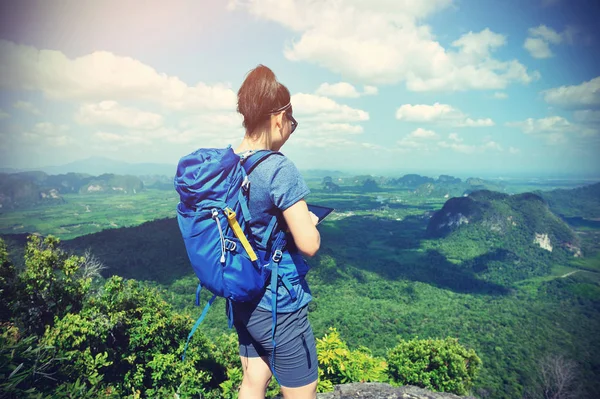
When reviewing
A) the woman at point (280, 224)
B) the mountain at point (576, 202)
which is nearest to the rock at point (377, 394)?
the woman at point (280, 224)

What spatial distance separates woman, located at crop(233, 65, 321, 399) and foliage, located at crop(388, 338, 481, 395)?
1057 centimetres

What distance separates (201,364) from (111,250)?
156 ft

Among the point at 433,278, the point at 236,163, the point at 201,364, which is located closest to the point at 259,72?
the point at 236,163

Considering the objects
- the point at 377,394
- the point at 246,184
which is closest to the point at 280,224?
the point at 246,184

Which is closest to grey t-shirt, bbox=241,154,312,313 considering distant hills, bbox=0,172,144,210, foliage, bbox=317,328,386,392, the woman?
the woman

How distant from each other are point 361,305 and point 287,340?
A: 53.1 meters

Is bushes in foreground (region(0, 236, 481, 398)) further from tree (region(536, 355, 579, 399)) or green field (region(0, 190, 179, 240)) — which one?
green field (region(0, 190, 179, 240))

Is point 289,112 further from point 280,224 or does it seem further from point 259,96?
point 280,224

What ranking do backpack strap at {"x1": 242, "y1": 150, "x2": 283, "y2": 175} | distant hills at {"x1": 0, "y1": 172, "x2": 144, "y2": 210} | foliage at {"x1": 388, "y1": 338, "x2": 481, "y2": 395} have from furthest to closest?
distant hills at {"x1": 0, "y1": 172, "x2": 144, "y2": 210} → foliage at {"x1": 388, "y1": 338, "x2": 481, "y2": 395} → backpack strap at {"x1": 242, "y1": 150, "x2": 283, "y2": 175}

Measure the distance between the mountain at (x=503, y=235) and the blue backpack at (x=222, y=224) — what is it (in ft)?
306

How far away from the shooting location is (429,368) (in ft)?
34.6

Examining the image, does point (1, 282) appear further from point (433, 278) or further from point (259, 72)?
point (433, 278)

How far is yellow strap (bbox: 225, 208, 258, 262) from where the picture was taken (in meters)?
1.34

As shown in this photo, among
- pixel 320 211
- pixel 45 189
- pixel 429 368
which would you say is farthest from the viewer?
pixel 45 189
